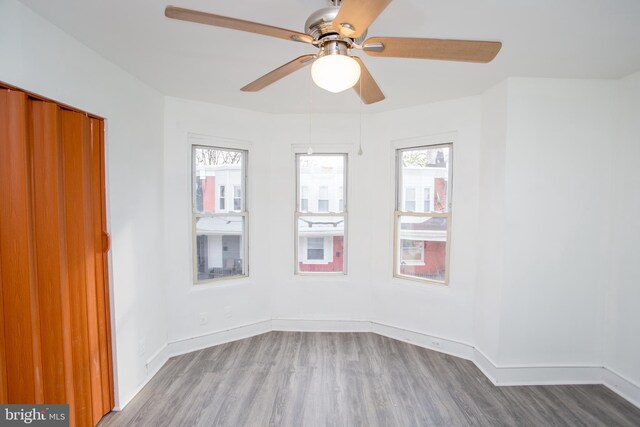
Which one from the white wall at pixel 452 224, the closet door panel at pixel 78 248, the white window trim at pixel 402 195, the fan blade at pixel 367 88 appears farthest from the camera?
the white window trim at pixel 402 195

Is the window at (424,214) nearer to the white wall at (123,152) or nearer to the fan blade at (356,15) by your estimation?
the fan blade at (356,15)

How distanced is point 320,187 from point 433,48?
2.46 meters

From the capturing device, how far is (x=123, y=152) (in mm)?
2328

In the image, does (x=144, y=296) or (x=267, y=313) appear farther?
(x=267, y=313)

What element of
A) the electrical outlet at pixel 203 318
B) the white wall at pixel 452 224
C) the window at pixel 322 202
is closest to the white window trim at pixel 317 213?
the window at pixel 322 202

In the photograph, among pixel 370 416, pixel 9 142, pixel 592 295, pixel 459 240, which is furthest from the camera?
pixel 459 240

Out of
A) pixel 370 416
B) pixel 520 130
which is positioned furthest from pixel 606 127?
pixel 370 416

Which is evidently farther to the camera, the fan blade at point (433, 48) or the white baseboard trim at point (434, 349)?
the white baseboard trim at point (434, 349)

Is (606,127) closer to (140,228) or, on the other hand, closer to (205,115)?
(205,115)

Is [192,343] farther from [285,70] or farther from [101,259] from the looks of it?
[285,70]

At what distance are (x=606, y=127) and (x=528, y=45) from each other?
4.17ft

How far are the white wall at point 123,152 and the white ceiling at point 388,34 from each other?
11 centimetres

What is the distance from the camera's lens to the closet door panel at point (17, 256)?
1526 mm

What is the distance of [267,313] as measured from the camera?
357 centimetres
